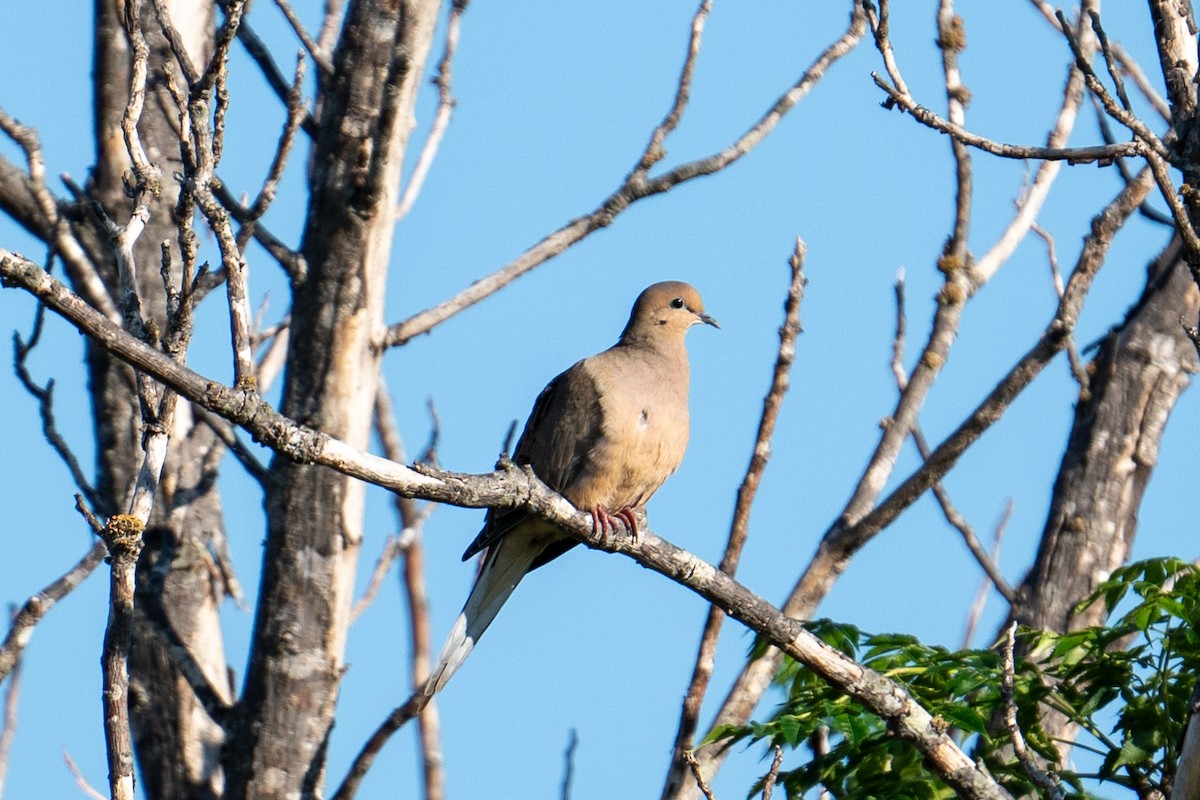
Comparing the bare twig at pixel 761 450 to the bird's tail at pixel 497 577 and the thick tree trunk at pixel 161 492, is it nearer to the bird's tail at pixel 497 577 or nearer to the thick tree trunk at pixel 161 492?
the bird's tail at pixel 497 577

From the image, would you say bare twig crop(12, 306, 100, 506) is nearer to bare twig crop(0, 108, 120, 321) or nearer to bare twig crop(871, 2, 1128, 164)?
bare twig crop(0, 108, 120, 321)

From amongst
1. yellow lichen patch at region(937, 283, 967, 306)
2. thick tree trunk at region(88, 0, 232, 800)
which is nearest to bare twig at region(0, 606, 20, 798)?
thick tree trunk at region(88, 0, 232, 800)

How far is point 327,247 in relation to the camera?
4.92 meters

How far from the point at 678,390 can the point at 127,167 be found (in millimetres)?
2170

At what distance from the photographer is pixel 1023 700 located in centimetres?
374

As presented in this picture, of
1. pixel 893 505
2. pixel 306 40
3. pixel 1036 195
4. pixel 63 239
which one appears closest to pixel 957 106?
pixel 1036 195

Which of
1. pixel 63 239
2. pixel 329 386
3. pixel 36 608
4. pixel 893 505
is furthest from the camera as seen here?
pixel 63 239

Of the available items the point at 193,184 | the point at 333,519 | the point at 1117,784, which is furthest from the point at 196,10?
the point at 1117,784

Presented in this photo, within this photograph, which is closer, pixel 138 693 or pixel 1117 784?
pixel 1117 784

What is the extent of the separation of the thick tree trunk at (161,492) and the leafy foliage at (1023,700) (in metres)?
2.08

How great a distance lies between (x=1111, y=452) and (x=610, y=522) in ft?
7.42

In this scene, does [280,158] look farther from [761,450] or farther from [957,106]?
[957,106]

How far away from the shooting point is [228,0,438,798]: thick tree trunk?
15.7 feet

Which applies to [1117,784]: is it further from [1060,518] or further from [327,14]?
[327,14]
